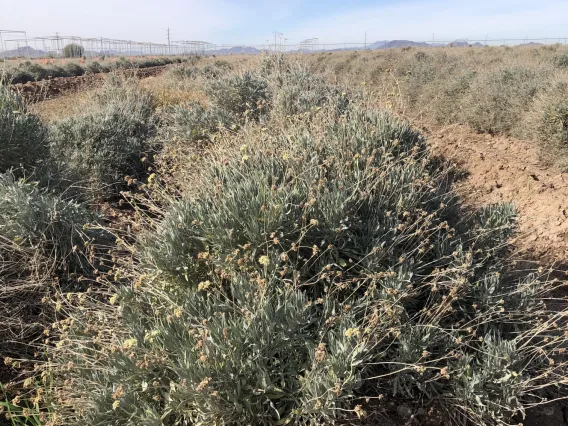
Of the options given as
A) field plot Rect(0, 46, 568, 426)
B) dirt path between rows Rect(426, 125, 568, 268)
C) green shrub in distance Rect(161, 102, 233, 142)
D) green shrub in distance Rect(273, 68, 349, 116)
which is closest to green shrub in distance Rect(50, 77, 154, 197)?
green shrub in distance Rect(161, 102, 233, 142)

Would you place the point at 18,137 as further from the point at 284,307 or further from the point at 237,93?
the point at 237,93

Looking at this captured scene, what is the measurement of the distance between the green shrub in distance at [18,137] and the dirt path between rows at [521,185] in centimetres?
407

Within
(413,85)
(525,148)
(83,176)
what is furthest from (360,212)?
(413,85)

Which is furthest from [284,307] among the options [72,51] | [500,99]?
[72,51]

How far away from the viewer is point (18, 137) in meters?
4.42

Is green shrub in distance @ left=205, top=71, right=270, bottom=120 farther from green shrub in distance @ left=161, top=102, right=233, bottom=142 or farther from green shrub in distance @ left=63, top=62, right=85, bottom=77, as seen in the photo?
green shrub in distance @ left=63, top=62, right=85, bottom=77

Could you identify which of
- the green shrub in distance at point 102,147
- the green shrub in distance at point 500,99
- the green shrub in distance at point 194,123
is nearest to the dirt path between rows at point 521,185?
the green shrub in distance at point 500,99

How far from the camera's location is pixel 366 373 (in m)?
2.29

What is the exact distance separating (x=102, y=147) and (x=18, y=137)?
1943 millimetres

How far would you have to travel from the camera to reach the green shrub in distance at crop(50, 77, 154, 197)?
5.78 meters

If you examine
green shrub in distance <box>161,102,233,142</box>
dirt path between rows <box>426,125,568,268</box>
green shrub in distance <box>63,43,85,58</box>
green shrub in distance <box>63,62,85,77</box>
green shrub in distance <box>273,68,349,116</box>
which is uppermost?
green shrub in distance <box>63,43,85,58</box>

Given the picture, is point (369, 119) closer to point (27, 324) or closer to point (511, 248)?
point (511, 248)

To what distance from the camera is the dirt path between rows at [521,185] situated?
4797 mm

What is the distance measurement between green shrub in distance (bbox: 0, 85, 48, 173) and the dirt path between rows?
4070mm
